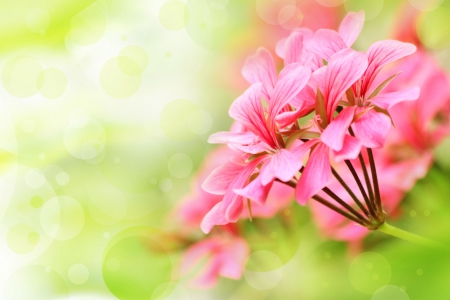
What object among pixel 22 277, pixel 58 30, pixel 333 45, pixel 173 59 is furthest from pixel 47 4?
pixel 333 45

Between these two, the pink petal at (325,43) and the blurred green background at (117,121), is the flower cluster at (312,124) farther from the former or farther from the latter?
the blurred green background at (117,121)

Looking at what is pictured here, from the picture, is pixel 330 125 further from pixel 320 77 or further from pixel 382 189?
pixel 382 189

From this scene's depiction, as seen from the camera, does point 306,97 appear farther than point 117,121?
No

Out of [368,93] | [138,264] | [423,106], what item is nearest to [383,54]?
[368,93]

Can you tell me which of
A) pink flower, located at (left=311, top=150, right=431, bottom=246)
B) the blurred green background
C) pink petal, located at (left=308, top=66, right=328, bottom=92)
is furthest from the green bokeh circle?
pink petal, located at (left=308, top=66, right=328, bottom=92)

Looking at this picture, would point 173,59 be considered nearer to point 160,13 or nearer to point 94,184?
point 160,13

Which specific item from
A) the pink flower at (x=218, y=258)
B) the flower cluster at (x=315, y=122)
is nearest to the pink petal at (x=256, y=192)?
the flower cluster at (x=315, y=122)
